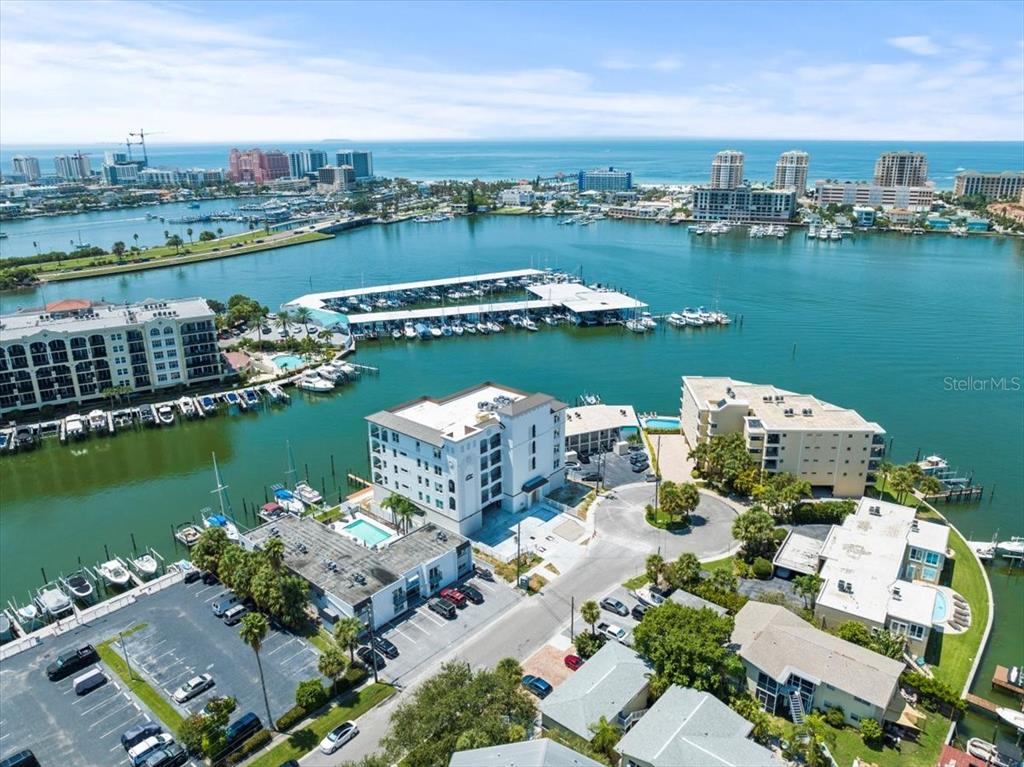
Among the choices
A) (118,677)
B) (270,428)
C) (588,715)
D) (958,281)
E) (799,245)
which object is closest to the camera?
(588,715)

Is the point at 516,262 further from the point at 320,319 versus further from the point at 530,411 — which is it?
the point at 530,411

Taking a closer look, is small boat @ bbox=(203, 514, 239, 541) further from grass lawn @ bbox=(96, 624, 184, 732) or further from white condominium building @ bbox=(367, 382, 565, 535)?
grass lawn @ bbox=(96, 624, 184, 732)

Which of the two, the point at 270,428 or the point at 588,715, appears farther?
the point at 270,428

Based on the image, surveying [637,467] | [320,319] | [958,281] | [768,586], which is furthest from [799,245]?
[768,586]

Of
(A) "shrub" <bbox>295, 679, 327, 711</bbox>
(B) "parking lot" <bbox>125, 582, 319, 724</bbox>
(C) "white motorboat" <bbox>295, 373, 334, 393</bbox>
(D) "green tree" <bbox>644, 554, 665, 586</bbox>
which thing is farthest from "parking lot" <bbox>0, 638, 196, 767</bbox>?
(C) "white motorboat" <bbox>295, 373, 334, 393</bbox>

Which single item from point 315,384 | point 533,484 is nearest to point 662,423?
point 533,484

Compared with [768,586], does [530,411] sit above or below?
above
